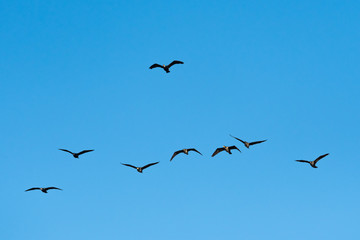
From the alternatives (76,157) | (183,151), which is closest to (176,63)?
(183,151)

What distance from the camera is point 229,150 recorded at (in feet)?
216

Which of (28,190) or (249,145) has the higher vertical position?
(249,145)

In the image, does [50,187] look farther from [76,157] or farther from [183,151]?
[183,151]

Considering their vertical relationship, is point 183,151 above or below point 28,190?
above

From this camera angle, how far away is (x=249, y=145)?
64.4 m

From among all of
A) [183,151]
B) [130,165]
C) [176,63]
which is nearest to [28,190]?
[130,165]

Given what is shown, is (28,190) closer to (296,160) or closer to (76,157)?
(76,157)

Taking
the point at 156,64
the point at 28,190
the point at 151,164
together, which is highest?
the point at 156,64

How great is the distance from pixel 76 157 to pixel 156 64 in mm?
15262

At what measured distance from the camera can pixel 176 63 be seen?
6638 cm

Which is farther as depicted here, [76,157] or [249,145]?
[76,157]

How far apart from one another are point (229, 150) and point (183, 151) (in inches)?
214

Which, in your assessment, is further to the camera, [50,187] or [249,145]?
[50,187]

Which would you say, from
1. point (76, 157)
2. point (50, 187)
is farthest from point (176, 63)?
point (50, 187)
